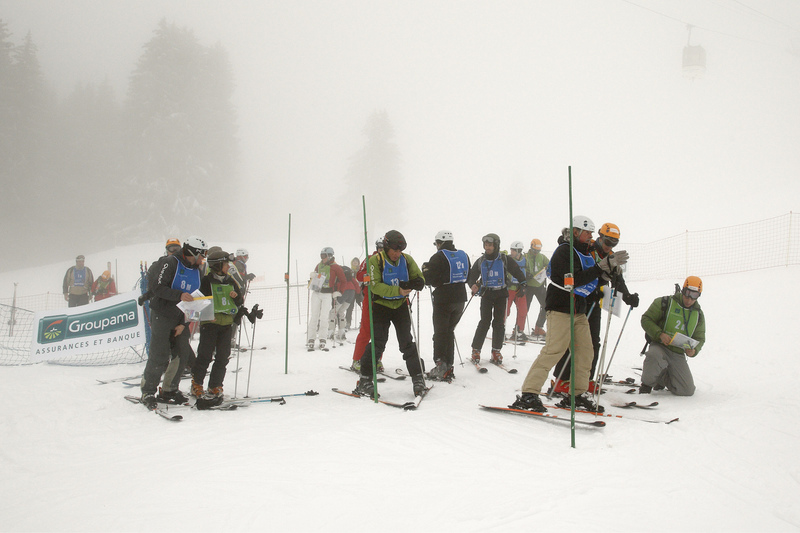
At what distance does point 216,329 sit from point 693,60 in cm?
3535

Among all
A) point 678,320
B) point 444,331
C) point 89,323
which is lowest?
point 89,323

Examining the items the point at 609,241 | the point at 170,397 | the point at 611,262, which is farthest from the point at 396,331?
the point at 170,397

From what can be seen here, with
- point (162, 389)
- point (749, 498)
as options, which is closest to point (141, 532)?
point (162, 389)

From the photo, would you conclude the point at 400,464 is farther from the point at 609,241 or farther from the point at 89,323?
the point at 89,323

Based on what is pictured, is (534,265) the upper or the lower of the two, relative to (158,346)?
upper

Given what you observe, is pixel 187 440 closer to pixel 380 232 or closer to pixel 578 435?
pixel 578 435

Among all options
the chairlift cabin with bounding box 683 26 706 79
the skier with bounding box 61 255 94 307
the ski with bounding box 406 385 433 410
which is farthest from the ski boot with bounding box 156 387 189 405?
the chairlift cabin with bounding box 683 26 706 79

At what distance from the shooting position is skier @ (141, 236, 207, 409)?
17.9 feet

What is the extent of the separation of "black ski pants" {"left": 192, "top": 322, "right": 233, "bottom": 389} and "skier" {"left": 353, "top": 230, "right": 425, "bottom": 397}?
1.80 metres

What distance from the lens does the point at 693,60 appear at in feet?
95.9

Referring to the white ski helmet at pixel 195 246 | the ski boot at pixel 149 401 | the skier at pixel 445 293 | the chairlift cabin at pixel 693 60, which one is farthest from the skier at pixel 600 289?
the chairlift cabin at pixel 693 60

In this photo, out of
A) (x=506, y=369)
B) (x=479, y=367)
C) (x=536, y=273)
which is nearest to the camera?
(x=506, y=369)

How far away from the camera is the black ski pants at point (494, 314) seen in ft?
24.8

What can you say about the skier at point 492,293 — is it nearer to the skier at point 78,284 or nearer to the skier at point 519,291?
the skier at point 519,291
